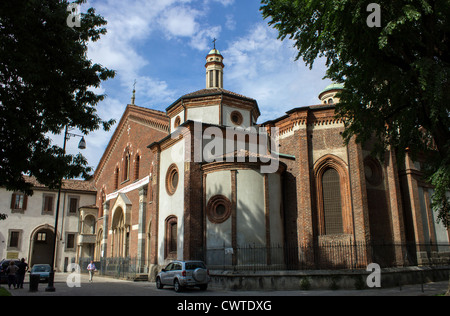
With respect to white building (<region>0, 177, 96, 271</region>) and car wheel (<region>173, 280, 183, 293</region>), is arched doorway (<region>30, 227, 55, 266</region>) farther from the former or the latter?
car wheel (<region>173, 280, 183, 293</region>)

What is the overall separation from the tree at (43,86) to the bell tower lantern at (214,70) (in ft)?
52.5

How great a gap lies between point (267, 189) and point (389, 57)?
9.60 m

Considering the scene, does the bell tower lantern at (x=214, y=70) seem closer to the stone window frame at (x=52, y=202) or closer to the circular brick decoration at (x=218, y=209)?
the circular brick decoration at (x=218, y=209)

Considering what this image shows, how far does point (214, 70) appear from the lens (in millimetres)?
27578

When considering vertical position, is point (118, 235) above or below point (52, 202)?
below

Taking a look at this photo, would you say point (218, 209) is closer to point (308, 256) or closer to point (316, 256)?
point (308, 256)

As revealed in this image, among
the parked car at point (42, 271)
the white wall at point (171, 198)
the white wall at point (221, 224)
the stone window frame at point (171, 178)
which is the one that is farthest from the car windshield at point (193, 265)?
the parked car at point (42, 271)

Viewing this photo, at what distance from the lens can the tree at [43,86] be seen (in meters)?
9.46

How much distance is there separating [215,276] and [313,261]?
536 cm

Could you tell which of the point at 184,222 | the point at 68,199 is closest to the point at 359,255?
the point at 184,222

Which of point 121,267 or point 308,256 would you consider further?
point 121,267

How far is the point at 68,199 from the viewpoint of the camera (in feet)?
129

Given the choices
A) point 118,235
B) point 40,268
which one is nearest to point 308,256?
point 40,268

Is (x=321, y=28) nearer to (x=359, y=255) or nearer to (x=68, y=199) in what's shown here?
(x=359, y=255)
